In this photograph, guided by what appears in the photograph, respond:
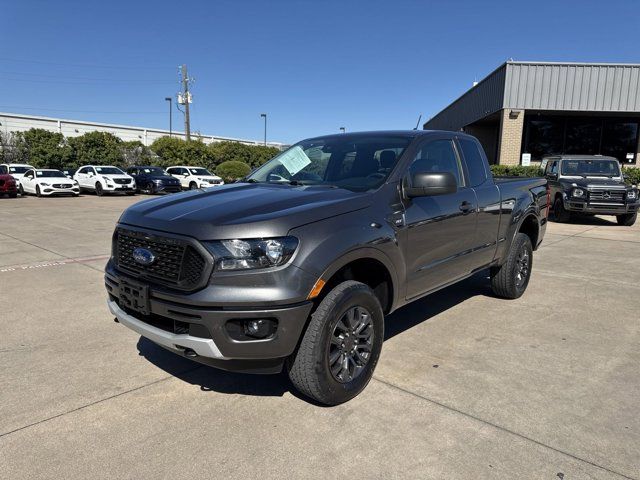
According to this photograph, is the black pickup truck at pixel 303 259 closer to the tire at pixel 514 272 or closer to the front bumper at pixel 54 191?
the tire at pixel 514 272

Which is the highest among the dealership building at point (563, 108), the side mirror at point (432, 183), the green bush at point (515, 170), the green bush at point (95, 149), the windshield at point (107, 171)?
the dealership building at point (563, 108)

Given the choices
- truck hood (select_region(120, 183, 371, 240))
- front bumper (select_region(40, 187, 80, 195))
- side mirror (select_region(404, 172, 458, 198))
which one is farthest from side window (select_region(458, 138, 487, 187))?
front bumper (select_region(40, 187, 80, 195))

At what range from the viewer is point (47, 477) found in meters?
2.36

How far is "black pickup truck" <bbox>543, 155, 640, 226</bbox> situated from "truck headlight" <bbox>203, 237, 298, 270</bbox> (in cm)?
1186

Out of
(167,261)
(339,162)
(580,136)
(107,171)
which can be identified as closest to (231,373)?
Result: (167,261)

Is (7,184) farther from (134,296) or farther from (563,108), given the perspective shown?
(563,108)

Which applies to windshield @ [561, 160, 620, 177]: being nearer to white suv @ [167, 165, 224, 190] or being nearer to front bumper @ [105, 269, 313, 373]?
front bumper @ [105, 269, 313, 373]

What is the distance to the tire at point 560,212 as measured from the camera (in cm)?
1290

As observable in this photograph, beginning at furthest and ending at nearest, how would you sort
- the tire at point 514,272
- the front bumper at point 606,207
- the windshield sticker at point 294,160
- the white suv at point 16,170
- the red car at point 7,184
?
the white suv at point 16,170 < the red car at point 7,184 < the front bumper at point 606,207 < the tire at point 514,272 < the windshield sticker at point 294,160

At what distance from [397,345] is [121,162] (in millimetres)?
33022

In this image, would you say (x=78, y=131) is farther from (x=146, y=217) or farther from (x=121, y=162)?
(x=146, y=217)

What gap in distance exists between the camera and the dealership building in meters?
18.8

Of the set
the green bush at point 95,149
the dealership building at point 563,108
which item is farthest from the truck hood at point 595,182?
the green bush at point 95,149

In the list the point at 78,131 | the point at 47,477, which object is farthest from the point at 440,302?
the point at 78,131
